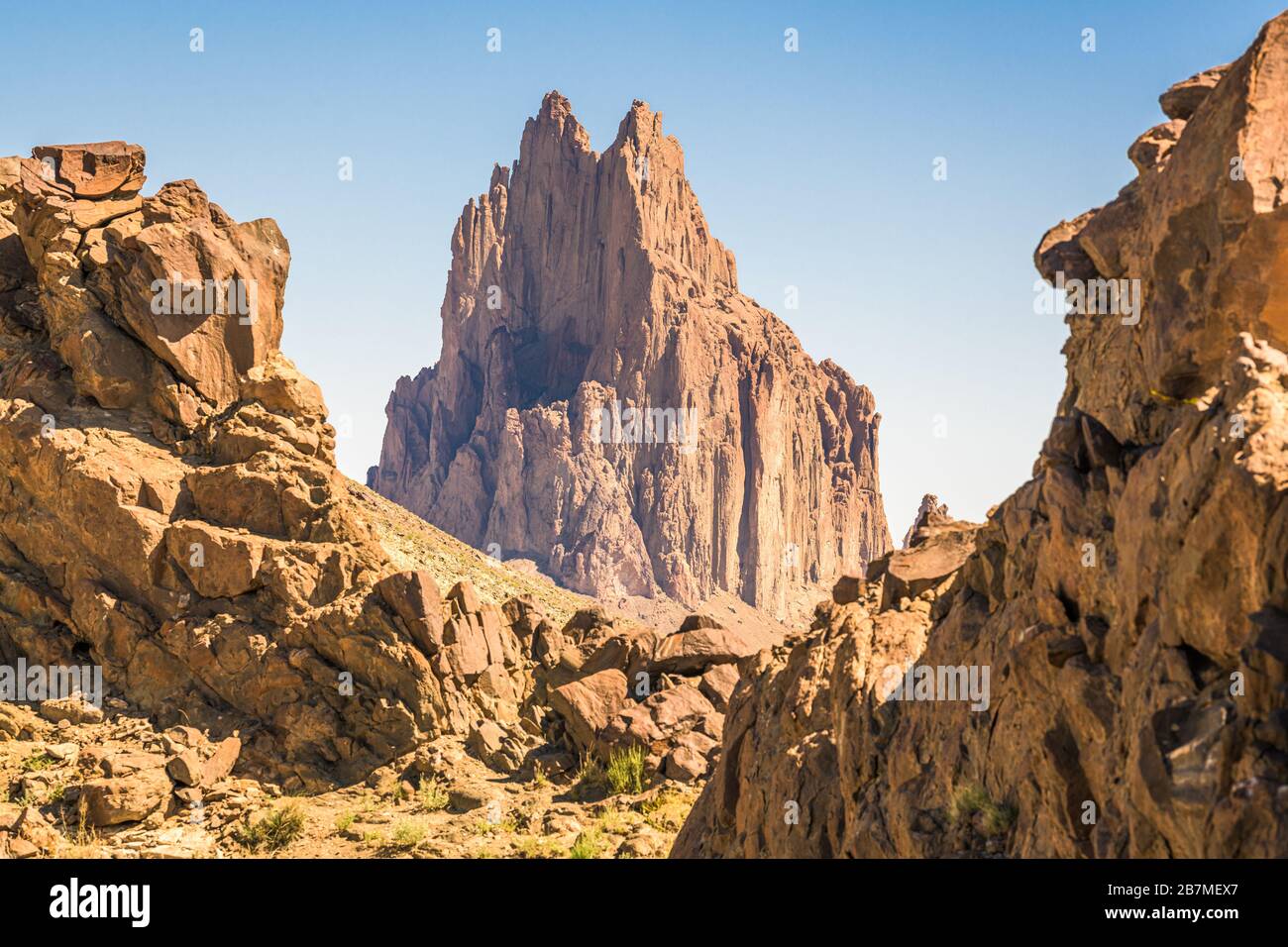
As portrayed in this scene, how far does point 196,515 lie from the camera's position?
2489 cm

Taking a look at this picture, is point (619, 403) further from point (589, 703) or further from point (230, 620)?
point (230, 620)

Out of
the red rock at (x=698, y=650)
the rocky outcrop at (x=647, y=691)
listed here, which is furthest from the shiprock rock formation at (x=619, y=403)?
the red rock at (x=698, y=650)

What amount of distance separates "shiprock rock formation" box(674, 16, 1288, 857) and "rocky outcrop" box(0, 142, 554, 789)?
12.8 m

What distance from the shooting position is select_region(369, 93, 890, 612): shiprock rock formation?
118 m

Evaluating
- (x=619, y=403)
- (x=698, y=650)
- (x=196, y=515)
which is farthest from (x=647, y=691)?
(x=619, y=403)

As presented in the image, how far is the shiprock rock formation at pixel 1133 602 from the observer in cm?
616

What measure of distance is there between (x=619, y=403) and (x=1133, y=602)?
11086 cm

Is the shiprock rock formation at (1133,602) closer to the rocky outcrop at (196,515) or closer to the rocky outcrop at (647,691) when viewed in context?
the rocky outcrop at (647,691)

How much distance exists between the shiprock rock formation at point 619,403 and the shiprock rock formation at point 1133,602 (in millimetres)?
101237

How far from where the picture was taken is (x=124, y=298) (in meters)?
25.6

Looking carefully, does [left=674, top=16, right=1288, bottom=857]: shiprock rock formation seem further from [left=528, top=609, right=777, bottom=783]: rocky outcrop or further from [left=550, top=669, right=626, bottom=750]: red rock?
[left=550, top=669, right=626, bottom=750]: red rock

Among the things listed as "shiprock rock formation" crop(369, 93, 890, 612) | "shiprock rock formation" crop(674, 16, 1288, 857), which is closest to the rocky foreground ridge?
"shiprock rock formation" crop(674, 16, 1288, 857)

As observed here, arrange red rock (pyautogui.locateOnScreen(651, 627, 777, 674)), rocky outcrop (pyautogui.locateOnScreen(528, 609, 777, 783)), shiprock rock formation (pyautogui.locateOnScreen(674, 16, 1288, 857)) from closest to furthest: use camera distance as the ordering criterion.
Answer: shiprock rock formation (pyautogui.locateOnScreen(674, 16, 1288, 857))
rocky outcrop (pyautogui.locateOnScreen(528, 609, 777, 783))
red rock (pyautogui.locateOnScreen(651, 627, 777, 674))
